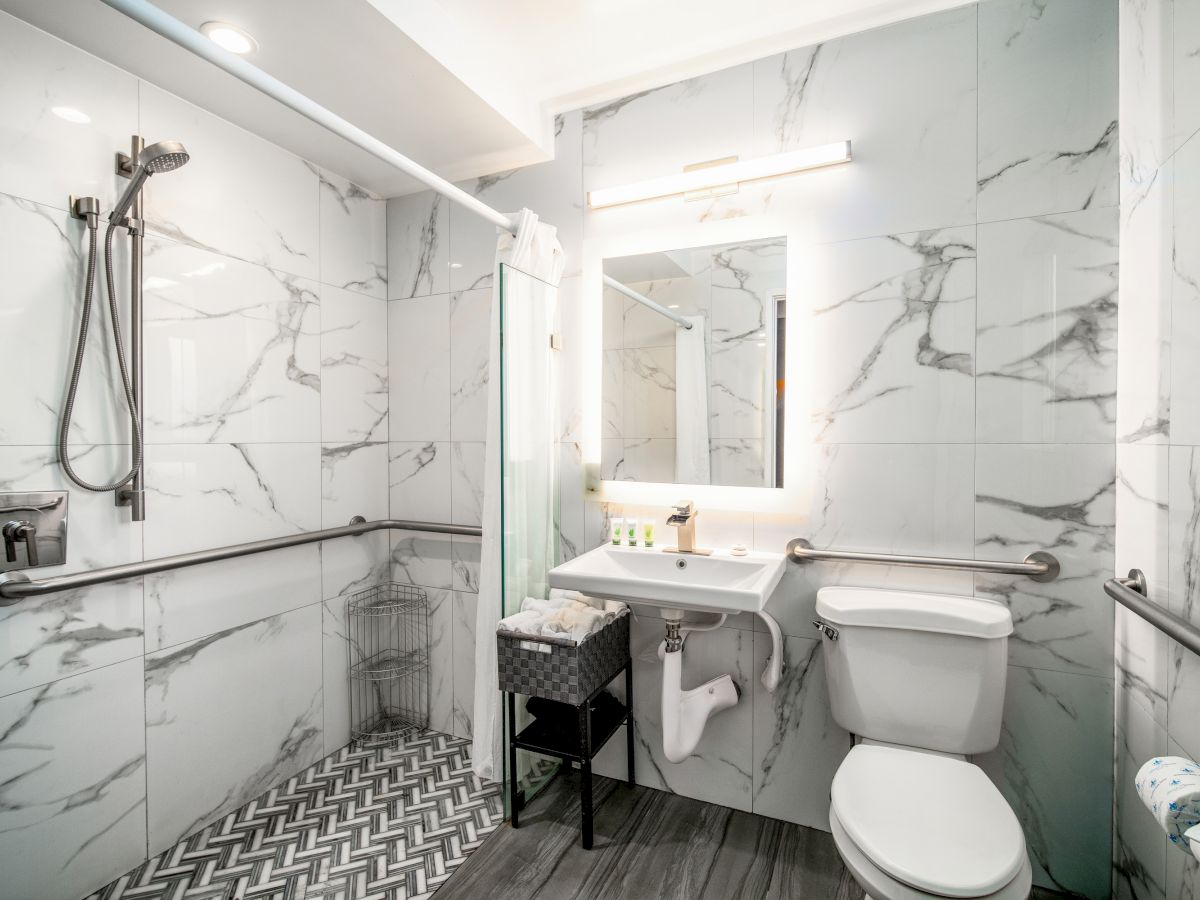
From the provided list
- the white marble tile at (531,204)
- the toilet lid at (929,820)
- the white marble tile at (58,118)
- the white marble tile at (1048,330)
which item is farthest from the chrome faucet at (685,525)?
the white marble tile at (58,118)

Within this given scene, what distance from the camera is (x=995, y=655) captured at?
150cm

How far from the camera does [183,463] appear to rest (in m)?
1.86

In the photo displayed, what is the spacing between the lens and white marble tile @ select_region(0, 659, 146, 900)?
1490mm

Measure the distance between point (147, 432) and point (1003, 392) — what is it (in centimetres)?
239

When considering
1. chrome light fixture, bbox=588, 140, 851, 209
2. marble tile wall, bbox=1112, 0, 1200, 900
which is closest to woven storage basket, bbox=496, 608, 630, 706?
marble tile wall, bbox=1112, 0, 1200, 900

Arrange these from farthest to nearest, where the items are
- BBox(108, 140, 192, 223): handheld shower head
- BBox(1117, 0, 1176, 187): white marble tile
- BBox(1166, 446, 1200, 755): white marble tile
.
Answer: BBox(108, 140, 192, 223): handheld shower head, BBox(1117, 0, 1176, 187): white marble tile, BBox(1166, 446, 1200, 755): white marble tile

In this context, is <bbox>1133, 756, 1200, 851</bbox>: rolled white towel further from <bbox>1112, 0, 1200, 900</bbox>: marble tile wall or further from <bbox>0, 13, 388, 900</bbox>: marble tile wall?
<bbox>0, 13, 388, 900</bbox>: marble tile wall

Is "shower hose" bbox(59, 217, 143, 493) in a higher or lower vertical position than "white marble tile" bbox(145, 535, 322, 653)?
higher

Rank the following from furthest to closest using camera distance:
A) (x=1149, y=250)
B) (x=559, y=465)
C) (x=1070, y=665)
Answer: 1. (x=559, y=465)
2. (x=1070, y=665)
3. (x=1149, y=250)

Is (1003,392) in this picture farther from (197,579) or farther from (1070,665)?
(197,579)

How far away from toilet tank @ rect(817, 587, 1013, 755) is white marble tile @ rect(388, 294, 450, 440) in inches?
65.4

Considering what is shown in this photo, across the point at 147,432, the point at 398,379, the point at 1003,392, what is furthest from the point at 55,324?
the point at 1003,392

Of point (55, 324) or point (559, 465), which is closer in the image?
point (55, 324)

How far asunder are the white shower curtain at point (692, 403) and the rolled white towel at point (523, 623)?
0.65 m
